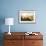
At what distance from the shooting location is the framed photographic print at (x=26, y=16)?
4656 mm

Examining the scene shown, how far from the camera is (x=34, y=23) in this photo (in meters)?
4.71

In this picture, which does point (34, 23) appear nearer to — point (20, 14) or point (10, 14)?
point (20, 14)

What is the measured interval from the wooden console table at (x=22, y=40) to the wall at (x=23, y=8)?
595 millimetres

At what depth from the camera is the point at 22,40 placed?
164 inches

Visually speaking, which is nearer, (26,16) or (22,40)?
(22,40)

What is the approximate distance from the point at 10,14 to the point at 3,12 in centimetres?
25

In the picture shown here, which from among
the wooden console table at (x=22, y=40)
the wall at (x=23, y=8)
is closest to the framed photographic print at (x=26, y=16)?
the wall at (x=23, y=8)

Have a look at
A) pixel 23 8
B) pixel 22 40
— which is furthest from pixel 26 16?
pixel 22 40

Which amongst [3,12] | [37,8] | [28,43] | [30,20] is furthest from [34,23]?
[3,12]

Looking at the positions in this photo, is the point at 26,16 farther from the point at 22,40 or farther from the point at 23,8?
the point at 22,40

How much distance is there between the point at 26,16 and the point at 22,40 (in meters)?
0.93

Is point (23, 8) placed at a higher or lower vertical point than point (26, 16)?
higher

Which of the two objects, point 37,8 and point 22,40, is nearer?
point 22,40

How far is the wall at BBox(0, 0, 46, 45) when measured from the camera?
15.3ft
